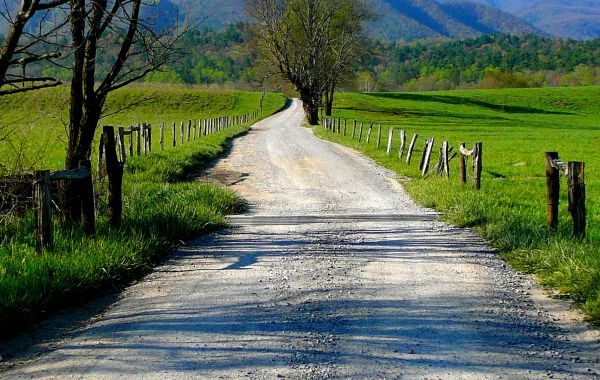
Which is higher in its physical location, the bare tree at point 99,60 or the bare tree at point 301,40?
the bare tree at point 301,40

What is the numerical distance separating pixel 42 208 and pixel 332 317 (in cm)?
365

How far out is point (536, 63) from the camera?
190 m

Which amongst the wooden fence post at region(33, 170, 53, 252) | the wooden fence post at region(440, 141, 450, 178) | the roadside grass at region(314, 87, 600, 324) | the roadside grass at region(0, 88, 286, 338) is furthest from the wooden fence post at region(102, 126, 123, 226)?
the wooden fence post at region(440, 141, 450, 178)

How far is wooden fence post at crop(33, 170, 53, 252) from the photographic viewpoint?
24.8 ft

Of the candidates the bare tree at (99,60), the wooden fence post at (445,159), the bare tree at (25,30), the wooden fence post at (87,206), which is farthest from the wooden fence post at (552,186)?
the wooden fence post at (445,159)

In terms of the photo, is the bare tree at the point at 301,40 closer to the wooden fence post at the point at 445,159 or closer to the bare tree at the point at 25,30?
the wooden fence post at the point at 445,159

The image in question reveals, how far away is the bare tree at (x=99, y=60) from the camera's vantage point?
989cm

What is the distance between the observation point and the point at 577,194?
8898 mm

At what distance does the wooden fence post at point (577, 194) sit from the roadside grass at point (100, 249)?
17.0 feet

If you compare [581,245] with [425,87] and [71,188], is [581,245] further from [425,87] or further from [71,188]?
[425,87]

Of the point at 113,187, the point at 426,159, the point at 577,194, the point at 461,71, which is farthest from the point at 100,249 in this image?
the point at 461,71

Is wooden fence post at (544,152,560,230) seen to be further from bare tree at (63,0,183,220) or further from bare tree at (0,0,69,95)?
bare tree at (0,0,69,95)

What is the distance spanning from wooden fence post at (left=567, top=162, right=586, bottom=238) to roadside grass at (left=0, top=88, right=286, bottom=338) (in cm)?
517

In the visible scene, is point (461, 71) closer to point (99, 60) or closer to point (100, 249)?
point (99, 60)
